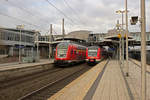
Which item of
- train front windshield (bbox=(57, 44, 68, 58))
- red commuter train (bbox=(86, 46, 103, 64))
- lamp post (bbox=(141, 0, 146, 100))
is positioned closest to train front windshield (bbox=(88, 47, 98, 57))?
red commuter train (bbox=(86, 46, 103, 64))

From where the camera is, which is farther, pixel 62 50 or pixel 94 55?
pixel 94 55

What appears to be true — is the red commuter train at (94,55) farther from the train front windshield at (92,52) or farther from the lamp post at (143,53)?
the lamp post at (143,53)

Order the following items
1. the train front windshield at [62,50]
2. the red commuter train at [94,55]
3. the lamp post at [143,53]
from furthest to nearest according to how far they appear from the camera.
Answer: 1. the red commuter train at [94,55]
2. the train front windshield at [62,50]
3. the lamp post at [143,53]

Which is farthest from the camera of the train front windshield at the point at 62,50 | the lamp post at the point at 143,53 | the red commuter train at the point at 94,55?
the red commuter train at the point at 94,55

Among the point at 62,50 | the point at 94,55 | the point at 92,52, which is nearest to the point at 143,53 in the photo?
the point at 62,50

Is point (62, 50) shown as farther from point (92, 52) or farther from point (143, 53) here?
point (143, 53)

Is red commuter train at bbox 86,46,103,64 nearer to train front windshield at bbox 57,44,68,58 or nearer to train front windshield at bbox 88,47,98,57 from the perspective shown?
train front windshield at bbox 88,47,98,57

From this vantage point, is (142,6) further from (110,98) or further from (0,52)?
(0,52)

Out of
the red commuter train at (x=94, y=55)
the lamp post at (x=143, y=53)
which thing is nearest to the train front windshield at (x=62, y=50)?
the red commuter train at (x=94, y=55)

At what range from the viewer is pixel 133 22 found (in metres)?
5.14

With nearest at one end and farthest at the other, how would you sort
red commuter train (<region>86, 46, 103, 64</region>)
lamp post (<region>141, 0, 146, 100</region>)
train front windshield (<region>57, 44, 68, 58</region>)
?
lamp post (<region>141, 0, 146, 100</region>) → train front windshield (<region>57, 44, 68, 58</region>) → red commuter train (<region>86, 46, 103, 64</region>)

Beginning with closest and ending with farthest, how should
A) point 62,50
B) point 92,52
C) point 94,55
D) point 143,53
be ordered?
point 143,53, point 62,50, point 94,55, point 92,52

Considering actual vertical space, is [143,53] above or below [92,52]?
above

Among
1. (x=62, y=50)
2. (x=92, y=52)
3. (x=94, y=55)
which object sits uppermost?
(x=62, y=50)
